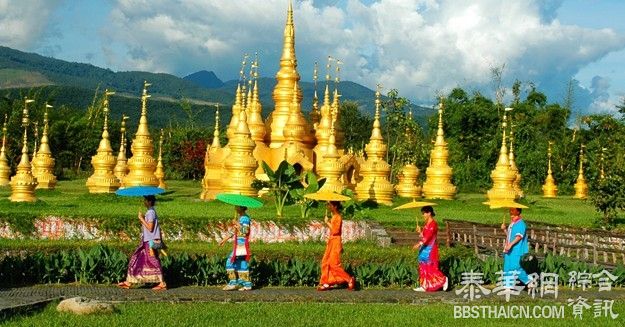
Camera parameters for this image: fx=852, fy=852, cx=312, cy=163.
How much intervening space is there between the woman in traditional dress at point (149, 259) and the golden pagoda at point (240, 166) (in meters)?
21.7

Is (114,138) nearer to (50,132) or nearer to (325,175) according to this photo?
(50,132)

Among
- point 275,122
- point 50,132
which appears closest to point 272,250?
point 275,122

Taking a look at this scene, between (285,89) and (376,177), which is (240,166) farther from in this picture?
(285,89)

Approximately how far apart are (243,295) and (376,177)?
2659 centimetres

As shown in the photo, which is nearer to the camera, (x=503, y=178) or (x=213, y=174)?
(x=213, y=174)

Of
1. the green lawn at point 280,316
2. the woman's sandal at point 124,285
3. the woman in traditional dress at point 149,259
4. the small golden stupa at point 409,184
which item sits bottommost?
the woman's sandal at point 124,285

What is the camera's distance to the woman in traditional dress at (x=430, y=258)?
51.4 ft

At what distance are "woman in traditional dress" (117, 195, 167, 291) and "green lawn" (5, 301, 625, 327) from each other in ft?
5.52

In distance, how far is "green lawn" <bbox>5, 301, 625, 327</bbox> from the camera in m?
12.0

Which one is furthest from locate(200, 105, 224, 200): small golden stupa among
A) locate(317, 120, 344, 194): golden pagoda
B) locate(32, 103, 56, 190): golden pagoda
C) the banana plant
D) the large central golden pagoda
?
the banana plant

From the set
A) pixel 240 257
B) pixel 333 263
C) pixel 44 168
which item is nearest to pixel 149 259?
pixel 240 257

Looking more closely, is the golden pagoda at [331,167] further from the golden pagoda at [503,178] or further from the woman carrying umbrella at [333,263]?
the woman carrying umbrella at [333,263]

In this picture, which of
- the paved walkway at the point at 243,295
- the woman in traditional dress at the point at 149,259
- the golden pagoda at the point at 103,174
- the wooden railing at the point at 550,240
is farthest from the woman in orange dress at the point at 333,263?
the golden pagoda at the point at 103,174

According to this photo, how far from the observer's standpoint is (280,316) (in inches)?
500
